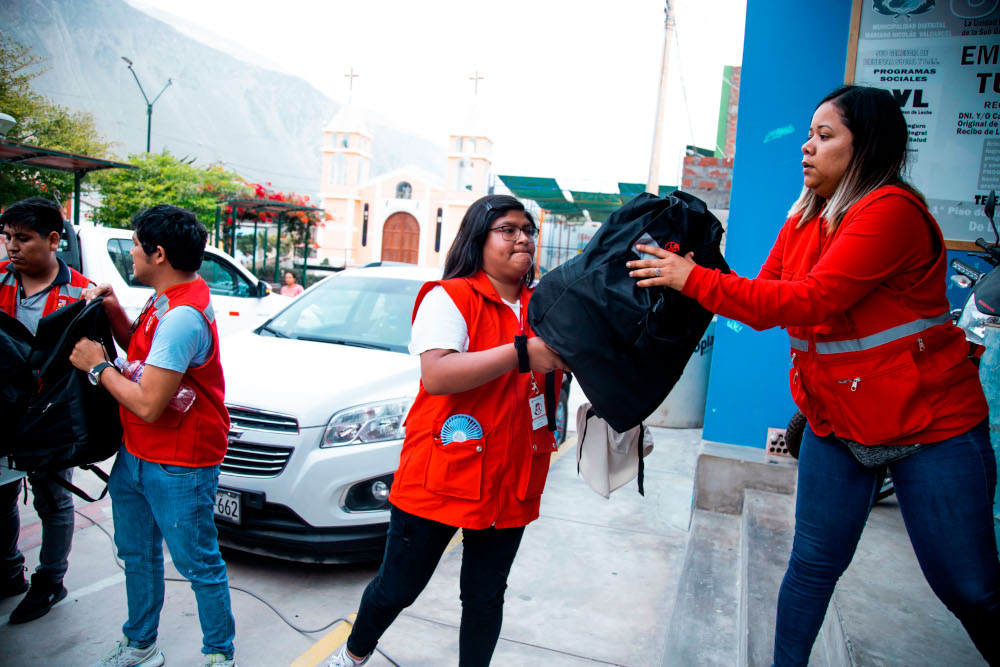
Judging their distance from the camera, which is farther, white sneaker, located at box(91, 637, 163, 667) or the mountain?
the mountain

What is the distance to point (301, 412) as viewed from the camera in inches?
138

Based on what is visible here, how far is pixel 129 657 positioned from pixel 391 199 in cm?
5494

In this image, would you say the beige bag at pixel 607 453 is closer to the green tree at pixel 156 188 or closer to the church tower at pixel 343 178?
the green tree at pixel 156 188

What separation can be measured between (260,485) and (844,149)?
3.03m

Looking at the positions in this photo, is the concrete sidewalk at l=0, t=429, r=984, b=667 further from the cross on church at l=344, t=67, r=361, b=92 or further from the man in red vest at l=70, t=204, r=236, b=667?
the cross on church at l=344, t=67, r=361, b=92

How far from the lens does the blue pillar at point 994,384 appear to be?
2535mm

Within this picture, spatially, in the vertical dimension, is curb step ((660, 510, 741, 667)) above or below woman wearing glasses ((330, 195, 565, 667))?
→ below

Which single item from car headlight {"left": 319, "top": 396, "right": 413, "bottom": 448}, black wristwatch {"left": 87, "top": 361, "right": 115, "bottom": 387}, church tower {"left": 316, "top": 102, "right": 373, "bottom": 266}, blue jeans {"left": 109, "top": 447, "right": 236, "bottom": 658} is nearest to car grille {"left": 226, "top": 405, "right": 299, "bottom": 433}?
car headlight {"left": 319, "top": 396, "right": 413, "bottom": 448}

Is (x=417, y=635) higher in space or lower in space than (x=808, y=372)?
lower

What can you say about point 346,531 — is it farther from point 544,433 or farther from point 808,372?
point 808,372

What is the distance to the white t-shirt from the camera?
1.92 metres

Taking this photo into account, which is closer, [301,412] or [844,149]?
[844,149]

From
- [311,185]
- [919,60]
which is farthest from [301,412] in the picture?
[311,185]

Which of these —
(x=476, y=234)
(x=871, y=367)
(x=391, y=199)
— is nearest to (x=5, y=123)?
(x=476, y=234)
